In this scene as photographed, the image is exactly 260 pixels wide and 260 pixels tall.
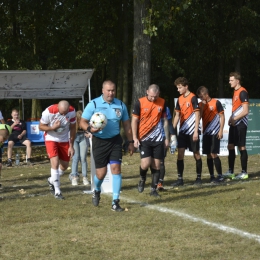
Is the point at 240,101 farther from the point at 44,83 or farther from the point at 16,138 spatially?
the point at 16,138

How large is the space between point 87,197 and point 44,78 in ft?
20.2

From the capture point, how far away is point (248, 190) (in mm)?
11297

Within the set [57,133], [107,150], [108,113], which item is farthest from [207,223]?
[57,133]

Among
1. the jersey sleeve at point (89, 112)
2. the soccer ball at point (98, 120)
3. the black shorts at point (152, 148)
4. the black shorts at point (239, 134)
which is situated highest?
the jersey sleeve at point (89, 112)

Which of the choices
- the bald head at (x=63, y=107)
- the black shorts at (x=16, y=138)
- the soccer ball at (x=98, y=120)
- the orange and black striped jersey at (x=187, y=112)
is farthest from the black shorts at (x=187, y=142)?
the black shorts at (x=16, y=138)

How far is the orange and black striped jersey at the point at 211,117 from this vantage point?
41.6 feet

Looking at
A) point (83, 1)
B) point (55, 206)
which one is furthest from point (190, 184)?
point (83, 1)

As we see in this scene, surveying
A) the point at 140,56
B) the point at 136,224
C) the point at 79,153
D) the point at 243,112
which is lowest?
the point at 136,224

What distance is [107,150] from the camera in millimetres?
9492

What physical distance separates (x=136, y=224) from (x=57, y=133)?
3.03 metres

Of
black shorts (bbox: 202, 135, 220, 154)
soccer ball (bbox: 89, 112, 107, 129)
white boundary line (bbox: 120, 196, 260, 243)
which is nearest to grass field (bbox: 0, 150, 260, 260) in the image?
white boundary line (bbox: 120, 196, 260, 243)

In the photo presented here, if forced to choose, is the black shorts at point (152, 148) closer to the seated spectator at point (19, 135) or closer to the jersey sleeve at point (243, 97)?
the jersey sleeve at point (243, 97)

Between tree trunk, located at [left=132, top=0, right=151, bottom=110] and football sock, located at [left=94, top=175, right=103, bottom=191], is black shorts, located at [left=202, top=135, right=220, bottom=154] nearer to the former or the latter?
football sock, located at [left=94, top=175, right=103, bottom=191]

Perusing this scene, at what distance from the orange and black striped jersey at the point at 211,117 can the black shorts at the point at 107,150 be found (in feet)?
11.9
